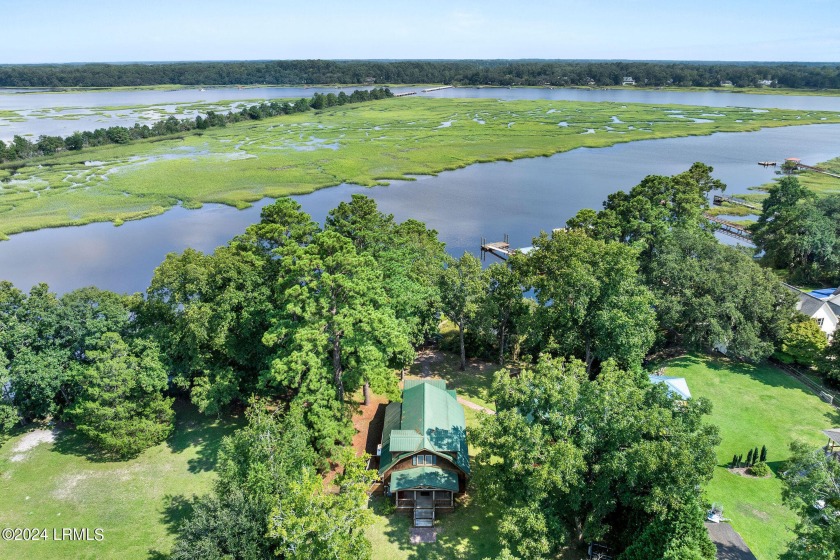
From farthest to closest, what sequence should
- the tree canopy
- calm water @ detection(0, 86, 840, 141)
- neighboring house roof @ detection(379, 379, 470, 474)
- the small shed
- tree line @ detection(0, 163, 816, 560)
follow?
1. calm water @ detection(0, 86, 840, 141)
2. neighboring house roof @ detection(379, 379, 470, 474)
3. the small shed
4. tree line @ detection(0, 163, 816, 560)
5. the tree canopy

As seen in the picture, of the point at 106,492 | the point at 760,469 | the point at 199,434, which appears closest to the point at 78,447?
the point at 106,492

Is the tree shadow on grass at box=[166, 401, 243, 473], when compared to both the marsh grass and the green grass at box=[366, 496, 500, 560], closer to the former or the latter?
the green grass at box=[366, 496, 500, 560]

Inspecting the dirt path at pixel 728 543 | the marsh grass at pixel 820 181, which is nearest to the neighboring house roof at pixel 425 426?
the dirt path at pixel 728 543

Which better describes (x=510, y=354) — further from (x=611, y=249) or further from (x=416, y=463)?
(x=416, y=463)

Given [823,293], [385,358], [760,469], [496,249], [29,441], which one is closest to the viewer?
[760,469]

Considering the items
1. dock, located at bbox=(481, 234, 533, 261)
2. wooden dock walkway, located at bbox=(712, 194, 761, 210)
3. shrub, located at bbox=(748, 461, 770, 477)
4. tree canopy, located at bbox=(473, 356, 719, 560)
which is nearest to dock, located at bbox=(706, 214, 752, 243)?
wooden dock walkway, located at bbox=(712, 194, 761, 210)

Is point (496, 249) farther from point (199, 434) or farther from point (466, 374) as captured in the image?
point (199, 434)

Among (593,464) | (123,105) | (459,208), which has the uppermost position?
(123,105)

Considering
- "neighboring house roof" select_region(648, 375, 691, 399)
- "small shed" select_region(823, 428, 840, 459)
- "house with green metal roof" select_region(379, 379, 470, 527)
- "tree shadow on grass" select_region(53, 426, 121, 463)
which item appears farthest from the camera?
"neighboring house roof" select_region(648, 375, 691, 399)
